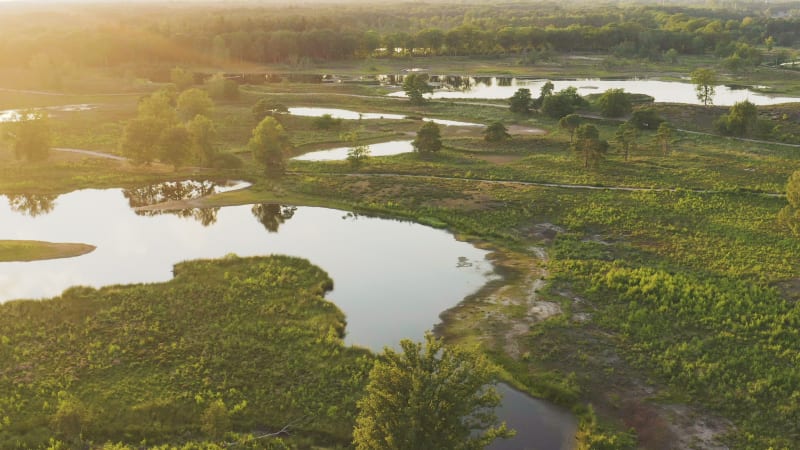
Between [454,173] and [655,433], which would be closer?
[655,433]

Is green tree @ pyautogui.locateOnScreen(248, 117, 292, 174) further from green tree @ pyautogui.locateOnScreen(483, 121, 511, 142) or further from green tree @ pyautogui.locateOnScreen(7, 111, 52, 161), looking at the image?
green tree @ pyautogui.locateOnScreen(483, 121, 511, 142)

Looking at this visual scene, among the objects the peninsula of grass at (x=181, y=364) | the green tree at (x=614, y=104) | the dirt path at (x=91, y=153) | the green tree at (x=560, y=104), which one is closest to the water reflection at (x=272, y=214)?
the peninsula of grass at (x=181, y=364)

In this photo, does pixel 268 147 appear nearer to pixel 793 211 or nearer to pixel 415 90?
pixel 415 90

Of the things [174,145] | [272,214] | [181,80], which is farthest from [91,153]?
[181,80]

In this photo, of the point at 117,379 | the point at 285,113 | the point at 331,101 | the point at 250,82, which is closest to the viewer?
the point at 117,379

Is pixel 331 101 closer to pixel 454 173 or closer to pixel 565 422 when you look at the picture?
pixel 454 173

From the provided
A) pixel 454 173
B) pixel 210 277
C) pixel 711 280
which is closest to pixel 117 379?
pixel 210 277

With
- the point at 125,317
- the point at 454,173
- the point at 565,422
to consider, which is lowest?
the point at 565,422
